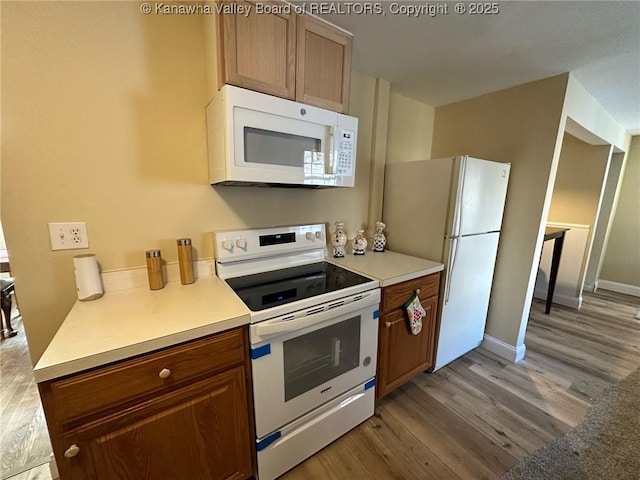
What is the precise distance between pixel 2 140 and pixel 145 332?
948mm

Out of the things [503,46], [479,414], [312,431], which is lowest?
[479,414]

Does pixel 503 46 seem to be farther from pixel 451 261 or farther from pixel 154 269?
pixel 154 269

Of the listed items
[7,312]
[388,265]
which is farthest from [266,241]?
[7,312]

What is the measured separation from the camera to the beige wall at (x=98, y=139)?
1.04 meters

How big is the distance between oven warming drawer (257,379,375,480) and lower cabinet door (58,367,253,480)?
9 cm

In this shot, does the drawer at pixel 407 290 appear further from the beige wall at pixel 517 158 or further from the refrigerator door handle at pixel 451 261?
the beige wall at pixel 517 158

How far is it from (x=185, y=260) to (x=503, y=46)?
2.17 meters

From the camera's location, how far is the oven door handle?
1078mm

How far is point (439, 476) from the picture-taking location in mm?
1318

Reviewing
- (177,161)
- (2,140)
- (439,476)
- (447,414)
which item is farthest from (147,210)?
(447,414)

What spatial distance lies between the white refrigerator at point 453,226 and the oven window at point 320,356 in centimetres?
86

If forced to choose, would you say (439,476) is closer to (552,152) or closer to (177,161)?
(177,161)

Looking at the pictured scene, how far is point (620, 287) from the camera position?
3840mm

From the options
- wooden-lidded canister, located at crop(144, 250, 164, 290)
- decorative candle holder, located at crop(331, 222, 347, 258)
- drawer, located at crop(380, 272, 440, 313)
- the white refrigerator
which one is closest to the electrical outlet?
wooden-lidded canister, located at crop(144, 250, 164, 290)
